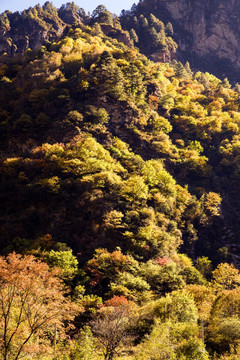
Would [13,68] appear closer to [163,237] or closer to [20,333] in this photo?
[163,237]

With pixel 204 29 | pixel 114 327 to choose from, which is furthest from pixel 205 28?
pixel 114 327

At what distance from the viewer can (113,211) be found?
49969 mm

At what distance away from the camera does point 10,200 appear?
52375 millimetres

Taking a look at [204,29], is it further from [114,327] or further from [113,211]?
[114,327]

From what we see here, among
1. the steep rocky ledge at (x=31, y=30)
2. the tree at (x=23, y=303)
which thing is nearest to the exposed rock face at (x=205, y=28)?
the steep rocky ledge at (x=31, y=30)

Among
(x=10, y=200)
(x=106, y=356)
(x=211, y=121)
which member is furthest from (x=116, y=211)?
(x=211, y=121)

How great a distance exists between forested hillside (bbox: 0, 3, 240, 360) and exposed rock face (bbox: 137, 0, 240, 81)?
8236 centimetres

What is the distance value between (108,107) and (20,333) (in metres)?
59.5

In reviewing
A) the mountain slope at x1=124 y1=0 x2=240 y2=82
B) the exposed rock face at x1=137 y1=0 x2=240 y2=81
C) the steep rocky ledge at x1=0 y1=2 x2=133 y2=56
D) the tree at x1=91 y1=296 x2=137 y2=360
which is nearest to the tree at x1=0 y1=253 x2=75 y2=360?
the tree at x1=91 y1=296 x2=137 y2=360

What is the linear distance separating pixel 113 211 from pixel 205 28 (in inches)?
7114

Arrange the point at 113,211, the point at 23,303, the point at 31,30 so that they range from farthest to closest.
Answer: the point at 31,30 < the point at 113,211 < the point at 23,303

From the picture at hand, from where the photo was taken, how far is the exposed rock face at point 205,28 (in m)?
180

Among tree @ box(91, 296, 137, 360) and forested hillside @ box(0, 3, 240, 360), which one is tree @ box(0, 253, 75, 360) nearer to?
forested hillside @ box(0, 3, 240, 360)

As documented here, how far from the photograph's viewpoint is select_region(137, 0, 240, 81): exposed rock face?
590ft
